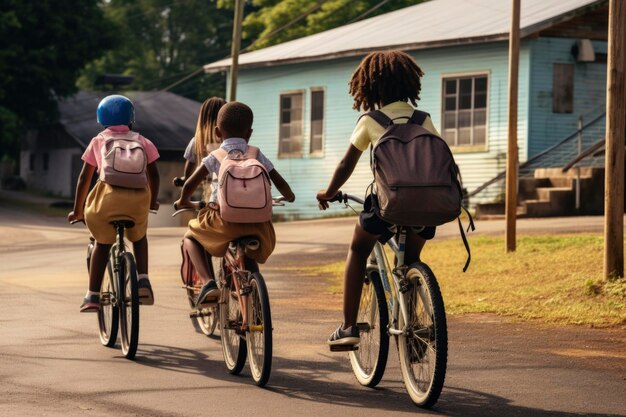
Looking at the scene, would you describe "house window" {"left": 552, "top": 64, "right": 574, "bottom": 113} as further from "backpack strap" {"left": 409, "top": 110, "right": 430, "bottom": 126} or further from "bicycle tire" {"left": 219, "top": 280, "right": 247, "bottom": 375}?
"backpack strap" {"left": 409, "top": 110, "right": 430, "bottom": 126}

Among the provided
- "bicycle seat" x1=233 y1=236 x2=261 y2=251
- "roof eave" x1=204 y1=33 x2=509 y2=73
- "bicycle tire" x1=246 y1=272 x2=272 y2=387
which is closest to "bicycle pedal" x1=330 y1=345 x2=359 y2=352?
"bicycle tire" x1=246 y1=272 x2=272 y2=387

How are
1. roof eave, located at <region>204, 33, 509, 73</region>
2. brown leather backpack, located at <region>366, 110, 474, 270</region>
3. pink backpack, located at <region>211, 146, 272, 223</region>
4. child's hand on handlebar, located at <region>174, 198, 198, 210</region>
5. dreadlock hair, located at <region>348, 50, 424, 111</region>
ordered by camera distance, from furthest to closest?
roof eave, located at <region>204, 33, 509, 73</region> < child's hand on handlebar, located at <region>174, 198, 198, 210</region> < pink backpack, located at <region>211, 146, 272, 223</region> < dreadlock hair, located at <region>348, 50, 424, 111</region> < brown leather backpack, located at <region>366, 110, 474, 270</region>

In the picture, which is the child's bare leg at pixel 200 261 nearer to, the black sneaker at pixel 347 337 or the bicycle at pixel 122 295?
the bicycle at pixel 122 295

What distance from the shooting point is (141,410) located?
6.94 meters

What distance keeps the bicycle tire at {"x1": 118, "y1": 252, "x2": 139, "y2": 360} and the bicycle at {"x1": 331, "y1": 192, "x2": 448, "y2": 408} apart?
156 cm

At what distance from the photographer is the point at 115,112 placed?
919 cm

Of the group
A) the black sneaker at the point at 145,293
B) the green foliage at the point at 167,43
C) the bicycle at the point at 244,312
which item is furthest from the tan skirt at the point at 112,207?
the green foliage at the point at 167,43

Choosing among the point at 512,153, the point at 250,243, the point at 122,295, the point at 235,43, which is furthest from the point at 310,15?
the point at 250,243

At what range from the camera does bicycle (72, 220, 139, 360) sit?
28.6 ft

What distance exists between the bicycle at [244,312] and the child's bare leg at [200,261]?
0.10 metres

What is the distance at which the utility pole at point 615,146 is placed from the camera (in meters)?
12.0

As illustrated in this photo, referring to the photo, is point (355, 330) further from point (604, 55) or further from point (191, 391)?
point (604, 55)

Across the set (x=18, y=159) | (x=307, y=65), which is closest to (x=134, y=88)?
(x=18, y=159)

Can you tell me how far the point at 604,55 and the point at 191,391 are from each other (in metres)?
23.2
